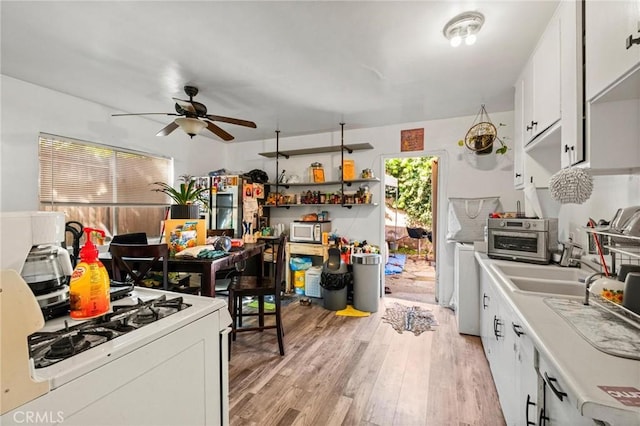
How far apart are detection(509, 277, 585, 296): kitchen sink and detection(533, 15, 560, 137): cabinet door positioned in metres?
0.96

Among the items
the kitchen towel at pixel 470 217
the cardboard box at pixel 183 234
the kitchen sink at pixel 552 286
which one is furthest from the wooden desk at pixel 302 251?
the kitchen sink at pixel 552 286

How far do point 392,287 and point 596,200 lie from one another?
10.1ft

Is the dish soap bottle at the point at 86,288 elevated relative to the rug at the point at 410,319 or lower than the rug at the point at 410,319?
elevated

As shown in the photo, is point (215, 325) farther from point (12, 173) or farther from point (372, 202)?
point (372, 202)

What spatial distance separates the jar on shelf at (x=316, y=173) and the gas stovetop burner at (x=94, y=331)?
3.39 meters

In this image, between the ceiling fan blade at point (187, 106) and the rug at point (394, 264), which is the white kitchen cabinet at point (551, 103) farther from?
the rug at point (394, 264)

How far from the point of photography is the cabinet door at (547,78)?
1.66 m

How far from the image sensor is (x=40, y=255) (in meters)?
0.89

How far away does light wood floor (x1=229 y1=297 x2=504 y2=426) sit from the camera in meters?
1.73

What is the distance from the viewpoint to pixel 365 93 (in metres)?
2.90

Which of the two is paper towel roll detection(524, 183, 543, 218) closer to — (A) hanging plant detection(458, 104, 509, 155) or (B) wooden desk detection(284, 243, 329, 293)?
(A) hanging plant detection(458, 104, 509, 155)

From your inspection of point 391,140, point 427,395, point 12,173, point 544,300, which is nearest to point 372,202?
point 391,140

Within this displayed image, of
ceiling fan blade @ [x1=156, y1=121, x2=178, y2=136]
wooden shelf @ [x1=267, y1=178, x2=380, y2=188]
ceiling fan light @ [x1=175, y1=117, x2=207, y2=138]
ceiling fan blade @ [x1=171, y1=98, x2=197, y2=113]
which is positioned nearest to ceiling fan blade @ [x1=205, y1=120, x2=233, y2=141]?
ceiling fan light @ [x1=175, y1=117, x2=207, y2=138]

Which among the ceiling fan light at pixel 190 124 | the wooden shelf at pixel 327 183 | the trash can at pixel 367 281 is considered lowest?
the trash can at pixel 367 281
